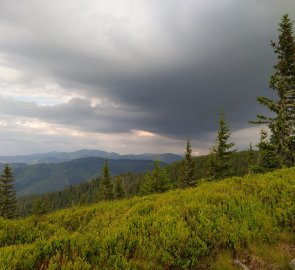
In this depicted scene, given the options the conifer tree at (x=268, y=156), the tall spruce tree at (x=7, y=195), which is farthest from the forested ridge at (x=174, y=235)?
the tall spruce tree at (x=7, y=195)

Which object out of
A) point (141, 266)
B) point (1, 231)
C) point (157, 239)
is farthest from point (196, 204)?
point (1, 231)

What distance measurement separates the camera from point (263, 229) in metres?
7.14

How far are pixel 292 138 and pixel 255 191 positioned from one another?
49.1ft

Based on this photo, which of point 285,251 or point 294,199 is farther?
point 294,199

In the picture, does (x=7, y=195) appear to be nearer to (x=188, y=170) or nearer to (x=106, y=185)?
(x=106, y=185)

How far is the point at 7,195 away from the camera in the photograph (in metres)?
48.8

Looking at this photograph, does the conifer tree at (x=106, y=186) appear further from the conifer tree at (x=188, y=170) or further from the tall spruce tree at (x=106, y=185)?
the conifer tree at (x=188, y=170)

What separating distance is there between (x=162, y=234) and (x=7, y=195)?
4981cm

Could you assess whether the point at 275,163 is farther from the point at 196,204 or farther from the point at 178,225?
the point at 178,225

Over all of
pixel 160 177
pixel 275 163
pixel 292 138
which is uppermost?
pixel 292 138

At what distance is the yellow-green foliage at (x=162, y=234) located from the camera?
18.9 ft

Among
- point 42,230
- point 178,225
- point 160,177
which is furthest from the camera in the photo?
point 160,177

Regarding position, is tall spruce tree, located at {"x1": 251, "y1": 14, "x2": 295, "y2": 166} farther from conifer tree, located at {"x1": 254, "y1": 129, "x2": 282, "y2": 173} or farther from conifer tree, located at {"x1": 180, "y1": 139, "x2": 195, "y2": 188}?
conifer tree, located at {"x1": 180, "y1": 139, "x2": 195, "y2": 188}

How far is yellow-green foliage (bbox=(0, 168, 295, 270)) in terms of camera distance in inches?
227
